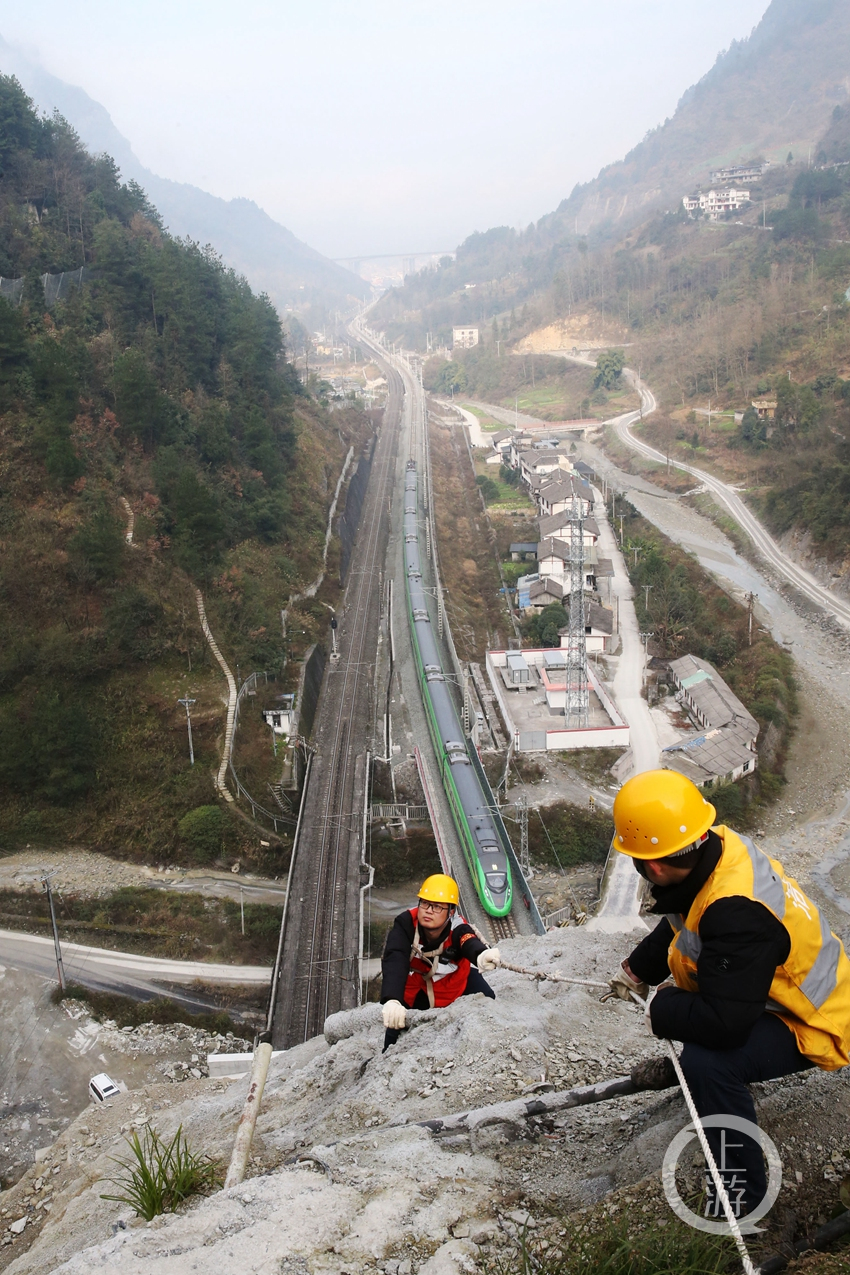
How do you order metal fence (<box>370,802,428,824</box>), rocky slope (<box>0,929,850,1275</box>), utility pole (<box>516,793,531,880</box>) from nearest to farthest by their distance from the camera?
rocky slope (<box>0,929,850,1275</box>) → utility pole (<box>516,793,531,880</box>) → metal fence (<box>370,802,428,824</box>)

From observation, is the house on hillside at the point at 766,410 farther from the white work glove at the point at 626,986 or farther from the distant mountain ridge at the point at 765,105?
the distant mountain ridge at the point at 765,105

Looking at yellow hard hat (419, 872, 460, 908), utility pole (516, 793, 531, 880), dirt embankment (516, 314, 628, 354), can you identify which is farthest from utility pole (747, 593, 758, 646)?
dirt embankment (516, 314, 628, 354)

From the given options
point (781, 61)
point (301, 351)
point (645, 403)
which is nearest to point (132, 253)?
point (645, 403)

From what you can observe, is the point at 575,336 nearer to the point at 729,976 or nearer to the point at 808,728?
the point at 808,728

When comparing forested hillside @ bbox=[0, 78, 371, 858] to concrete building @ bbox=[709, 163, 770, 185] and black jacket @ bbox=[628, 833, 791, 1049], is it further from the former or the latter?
concrete building @ bbox=[709, 163, 770, 185]

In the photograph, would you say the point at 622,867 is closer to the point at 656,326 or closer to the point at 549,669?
the point at 549,669

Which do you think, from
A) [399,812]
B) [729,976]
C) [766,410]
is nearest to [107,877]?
[399,812]
